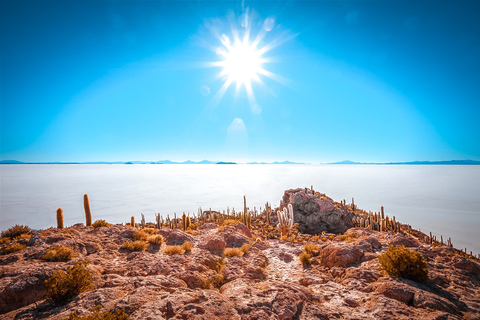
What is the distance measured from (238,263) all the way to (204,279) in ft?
6.33

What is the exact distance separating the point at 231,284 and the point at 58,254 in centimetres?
643

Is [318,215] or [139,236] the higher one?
[139,236]

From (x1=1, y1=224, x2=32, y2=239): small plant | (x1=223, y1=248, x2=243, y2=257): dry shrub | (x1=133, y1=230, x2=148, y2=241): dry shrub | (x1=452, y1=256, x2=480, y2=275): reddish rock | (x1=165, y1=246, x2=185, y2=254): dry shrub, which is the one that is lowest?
(x1=452, y1=256, x2=480, y2=275): reddish rock

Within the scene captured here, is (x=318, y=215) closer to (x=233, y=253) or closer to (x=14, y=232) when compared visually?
(x=233, y=253)

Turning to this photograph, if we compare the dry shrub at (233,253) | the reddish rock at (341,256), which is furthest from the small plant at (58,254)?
the reddish rock at (341,256)

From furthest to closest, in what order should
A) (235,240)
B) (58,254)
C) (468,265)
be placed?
(235,240), (468,265), (58,254)

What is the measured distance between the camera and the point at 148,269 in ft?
23.7

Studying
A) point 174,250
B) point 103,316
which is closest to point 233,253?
point 174,250

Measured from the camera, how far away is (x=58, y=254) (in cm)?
725

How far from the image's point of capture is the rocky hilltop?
489cm

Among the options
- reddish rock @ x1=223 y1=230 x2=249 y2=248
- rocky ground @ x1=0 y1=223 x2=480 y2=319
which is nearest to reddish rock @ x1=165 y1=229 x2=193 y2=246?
rocky ground @ x1=0 y1=223 x2=480 y2=319

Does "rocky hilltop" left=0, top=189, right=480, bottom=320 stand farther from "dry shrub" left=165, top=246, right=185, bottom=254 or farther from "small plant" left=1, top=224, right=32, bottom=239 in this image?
"small plant" left=1, top=224, right=32, bottom=239

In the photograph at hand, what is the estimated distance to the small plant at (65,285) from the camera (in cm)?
504

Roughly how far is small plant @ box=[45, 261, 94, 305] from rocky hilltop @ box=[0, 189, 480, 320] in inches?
6.6
